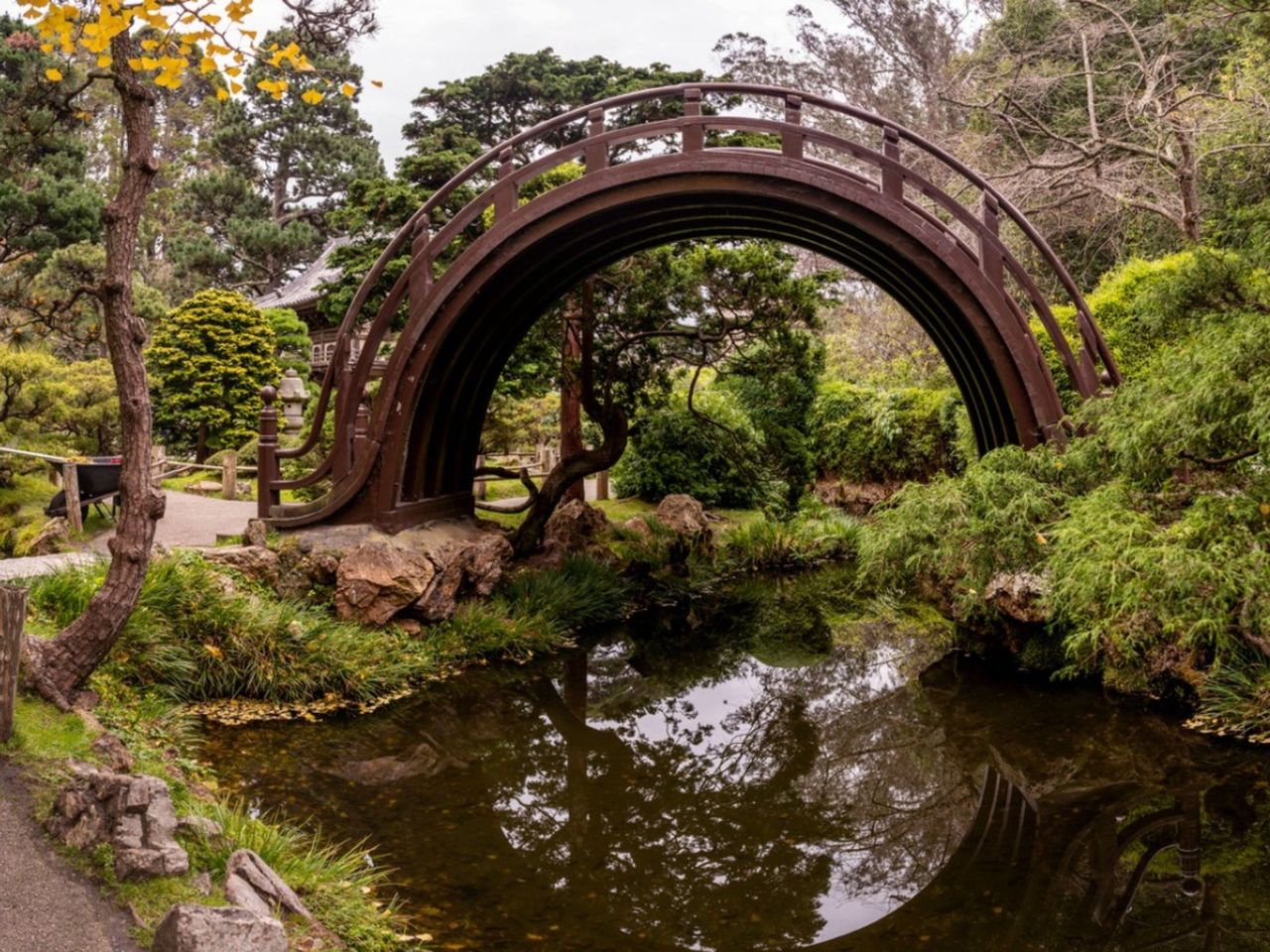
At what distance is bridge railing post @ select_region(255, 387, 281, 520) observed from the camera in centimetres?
923

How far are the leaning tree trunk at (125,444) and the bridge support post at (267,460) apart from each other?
3643mm

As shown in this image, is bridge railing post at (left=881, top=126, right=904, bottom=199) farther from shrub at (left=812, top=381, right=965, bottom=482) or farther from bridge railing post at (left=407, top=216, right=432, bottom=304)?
shrub at (left=812, top=381, right=965, bottom=482)

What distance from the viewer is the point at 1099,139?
1239cm

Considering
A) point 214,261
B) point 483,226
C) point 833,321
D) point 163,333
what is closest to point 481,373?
A: point 483,226

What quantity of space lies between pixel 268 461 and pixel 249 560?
1097 millimetres

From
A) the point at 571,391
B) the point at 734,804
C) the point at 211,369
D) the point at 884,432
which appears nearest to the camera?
the point at 734,804

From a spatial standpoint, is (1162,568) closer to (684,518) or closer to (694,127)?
(694,127)

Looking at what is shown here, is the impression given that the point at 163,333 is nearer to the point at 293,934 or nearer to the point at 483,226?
the point at 483,226

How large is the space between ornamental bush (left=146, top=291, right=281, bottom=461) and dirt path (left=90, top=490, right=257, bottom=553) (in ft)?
12.6

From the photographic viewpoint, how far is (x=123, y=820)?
4.00m

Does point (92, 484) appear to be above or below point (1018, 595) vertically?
above

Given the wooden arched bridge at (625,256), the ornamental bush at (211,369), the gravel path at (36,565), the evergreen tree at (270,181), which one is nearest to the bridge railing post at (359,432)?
the wooden arched bridge at (625,256)

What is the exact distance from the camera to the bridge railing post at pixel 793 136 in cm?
799

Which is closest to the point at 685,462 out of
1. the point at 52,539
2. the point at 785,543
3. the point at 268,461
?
the point at 785,543
